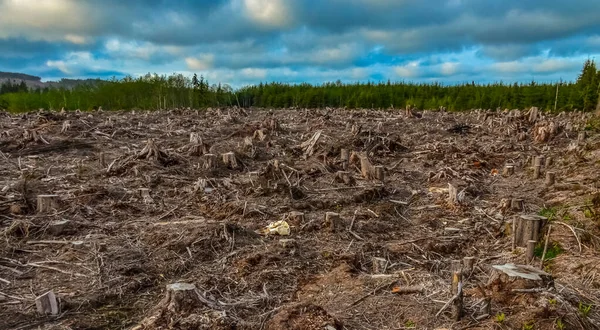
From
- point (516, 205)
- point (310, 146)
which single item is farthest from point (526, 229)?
point (310, 146)

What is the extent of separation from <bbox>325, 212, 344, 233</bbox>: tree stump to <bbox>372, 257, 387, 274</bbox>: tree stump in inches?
36.6

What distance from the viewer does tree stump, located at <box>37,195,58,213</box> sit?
5.65 meters

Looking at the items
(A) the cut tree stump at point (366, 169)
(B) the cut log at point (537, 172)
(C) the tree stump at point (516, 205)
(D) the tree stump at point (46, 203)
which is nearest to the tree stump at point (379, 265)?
(C) the tree stump at point (516, 205)

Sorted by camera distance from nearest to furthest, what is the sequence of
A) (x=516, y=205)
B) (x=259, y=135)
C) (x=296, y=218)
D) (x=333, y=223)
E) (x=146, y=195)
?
(x=333, y=223) → (x=296, y=218) → (x=516, y=205) → (x=146, y=195) → (x=259, y=135)

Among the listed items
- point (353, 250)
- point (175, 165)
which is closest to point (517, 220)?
point (353, 250)

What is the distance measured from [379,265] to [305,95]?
3798 cm

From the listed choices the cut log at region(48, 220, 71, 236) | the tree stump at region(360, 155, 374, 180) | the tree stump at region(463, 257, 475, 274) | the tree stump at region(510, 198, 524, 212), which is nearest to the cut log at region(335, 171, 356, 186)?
the tree stump at region(360, 155, 374, 180)

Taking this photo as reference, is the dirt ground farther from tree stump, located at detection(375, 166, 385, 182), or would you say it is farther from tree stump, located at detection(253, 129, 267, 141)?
tree stump, located at detection(253, 129, 267, 141)

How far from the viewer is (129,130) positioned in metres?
11.6

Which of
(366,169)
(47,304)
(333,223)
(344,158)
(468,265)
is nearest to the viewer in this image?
(47,304)

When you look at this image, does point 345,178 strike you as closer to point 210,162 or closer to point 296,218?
point 296,218

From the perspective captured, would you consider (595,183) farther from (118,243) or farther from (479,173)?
(118,243)

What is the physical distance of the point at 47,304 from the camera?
3.65 m

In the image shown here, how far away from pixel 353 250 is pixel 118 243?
239 centimetres
